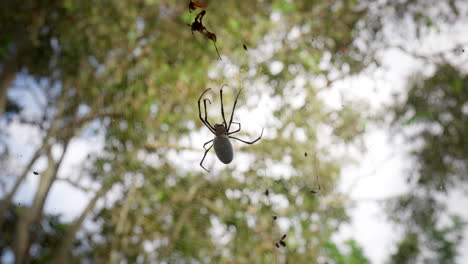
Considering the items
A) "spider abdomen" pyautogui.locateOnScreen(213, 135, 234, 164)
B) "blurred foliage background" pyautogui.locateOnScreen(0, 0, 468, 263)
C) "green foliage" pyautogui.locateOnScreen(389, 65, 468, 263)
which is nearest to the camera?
"spider abdomen" pyautogui.locateOnScreen(213, 135, 234, 164)

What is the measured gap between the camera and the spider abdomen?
4.98ft

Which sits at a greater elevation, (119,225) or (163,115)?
(163,115)

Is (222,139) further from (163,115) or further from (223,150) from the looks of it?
(163,115)

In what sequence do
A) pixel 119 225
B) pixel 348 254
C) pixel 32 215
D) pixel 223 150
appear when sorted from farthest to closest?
pixel 348 254
pixel 119 225
pixel 32 215
pixel 223 150

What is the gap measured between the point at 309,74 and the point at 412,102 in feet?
5.52

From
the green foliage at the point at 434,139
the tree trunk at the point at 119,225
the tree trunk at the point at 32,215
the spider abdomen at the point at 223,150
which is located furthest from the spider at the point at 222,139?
the green foliage at the point at 434,139

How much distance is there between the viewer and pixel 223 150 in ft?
5.03

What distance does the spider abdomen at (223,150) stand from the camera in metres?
1.52

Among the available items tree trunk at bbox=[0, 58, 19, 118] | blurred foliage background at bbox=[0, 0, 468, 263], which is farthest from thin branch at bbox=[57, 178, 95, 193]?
tree trunk at bbox=[0, 58, 19, 118]

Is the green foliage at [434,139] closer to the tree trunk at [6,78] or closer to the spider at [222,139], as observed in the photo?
the spider at [222,139]

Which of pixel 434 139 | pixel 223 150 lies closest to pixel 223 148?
pixel 223 150

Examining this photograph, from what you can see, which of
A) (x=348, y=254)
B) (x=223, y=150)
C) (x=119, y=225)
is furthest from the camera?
(x=348, y=254)

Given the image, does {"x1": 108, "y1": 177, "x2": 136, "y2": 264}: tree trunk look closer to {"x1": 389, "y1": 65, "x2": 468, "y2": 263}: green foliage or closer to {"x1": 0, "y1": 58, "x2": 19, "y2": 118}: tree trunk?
{"x1": 0, "y1": 58, "x2": 19, "y2": 118}: tree trunk

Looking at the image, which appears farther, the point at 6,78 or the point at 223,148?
the point at 6,78
